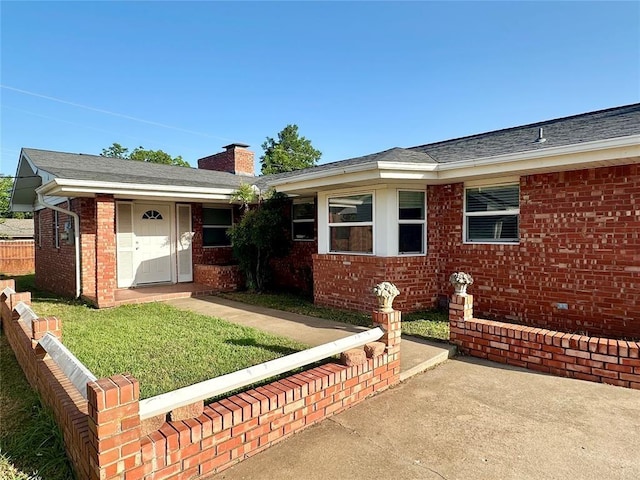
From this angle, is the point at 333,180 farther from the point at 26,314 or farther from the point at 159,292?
the point at 159,292

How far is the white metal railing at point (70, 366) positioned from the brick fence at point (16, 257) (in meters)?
21.5

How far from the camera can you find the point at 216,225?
1165 cm

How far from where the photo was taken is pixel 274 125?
160 feet

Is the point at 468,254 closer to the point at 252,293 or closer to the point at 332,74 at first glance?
the point at 252,293

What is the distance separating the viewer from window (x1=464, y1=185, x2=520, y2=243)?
6.46 meters

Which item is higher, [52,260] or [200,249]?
[200,249]

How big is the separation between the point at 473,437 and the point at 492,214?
4710 mm

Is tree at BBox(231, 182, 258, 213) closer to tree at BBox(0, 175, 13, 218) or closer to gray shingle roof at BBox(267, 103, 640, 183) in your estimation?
gray shingle roof at BBox(267, 103, 640, 183)

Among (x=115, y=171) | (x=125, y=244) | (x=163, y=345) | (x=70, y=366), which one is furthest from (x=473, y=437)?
(x=115, y=171)

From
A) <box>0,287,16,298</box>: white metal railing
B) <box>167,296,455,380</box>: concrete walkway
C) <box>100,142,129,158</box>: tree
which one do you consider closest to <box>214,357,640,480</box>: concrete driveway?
<box>167,296,455,380</box>: concrete walkway

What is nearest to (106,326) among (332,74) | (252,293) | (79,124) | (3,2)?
(252,293)

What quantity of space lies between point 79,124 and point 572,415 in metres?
38.1

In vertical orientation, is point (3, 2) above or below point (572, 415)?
above

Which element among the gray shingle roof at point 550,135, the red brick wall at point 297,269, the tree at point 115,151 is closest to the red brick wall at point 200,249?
the red brick wall at point 297,269
